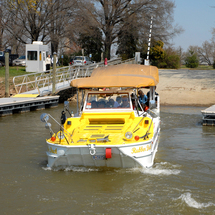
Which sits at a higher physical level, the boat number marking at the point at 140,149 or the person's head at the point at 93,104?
the person's head at the point at 93,104

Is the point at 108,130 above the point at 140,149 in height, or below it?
above

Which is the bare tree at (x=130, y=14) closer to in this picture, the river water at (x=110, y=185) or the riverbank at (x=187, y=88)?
the riverbank at (x=187, y=88)

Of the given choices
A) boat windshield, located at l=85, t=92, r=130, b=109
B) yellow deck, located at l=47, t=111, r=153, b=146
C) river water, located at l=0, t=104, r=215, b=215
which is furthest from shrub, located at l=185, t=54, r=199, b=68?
yellow deck, located at l=47, t=111, r=153, b=146

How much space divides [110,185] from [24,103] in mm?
13911

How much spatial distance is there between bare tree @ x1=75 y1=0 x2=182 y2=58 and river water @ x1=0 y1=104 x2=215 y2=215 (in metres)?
26.8

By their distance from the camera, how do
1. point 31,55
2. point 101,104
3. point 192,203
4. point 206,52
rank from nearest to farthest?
point 192,203
point 101,104
point 31,55
point 206,52

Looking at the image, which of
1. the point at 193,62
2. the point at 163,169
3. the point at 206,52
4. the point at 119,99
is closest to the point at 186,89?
the point at 119,99

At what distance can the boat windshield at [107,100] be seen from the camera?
34.7ft

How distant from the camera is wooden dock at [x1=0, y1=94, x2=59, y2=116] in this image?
20.3 metres

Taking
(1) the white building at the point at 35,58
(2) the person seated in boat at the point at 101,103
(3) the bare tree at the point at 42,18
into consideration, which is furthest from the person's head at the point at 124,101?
(3) the bare tree at the point at 42,18

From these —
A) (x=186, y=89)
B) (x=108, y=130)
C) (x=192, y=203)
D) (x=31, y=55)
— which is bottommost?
(x=192, y=203)

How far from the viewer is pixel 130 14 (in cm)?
3875

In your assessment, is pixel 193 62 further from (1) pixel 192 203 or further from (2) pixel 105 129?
(1) pixel 192 203

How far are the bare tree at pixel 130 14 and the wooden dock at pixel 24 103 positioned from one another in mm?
16078
